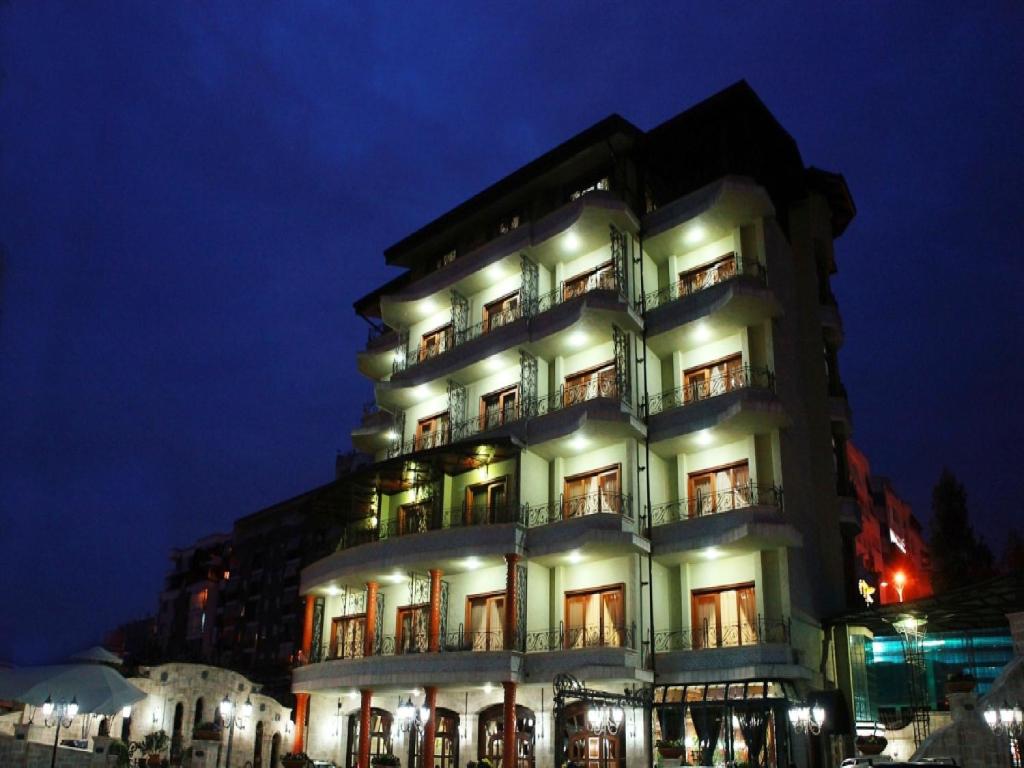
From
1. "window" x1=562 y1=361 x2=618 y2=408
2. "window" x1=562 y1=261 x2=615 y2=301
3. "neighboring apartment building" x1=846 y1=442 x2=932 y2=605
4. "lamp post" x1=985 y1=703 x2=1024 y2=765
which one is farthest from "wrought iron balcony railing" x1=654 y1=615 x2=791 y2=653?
"neighboring apartment building" x1=846 y1=442 x2=932 y2=605

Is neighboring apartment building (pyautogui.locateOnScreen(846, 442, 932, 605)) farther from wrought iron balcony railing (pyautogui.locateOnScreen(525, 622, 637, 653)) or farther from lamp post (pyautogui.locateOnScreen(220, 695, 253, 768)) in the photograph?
lamp post (pyautogui.locateOnScreen(220, 695, 253, 768))

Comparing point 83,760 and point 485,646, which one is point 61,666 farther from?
point 485,646

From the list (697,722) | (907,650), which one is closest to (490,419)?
(697,722)

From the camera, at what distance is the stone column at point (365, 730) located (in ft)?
104

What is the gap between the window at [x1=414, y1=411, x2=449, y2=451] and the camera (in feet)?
123

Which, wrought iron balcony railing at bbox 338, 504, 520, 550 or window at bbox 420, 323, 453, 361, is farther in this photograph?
window at bbox 420, 323, 453, 361

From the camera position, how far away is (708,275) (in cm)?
3275

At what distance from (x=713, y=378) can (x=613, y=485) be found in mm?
4883

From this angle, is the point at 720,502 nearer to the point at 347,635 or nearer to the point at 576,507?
the point at 576,507

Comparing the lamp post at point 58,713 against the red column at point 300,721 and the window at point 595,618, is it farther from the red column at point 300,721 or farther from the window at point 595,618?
the window at point 595,618

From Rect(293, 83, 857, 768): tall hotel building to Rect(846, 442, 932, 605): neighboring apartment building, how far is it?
2511 cm

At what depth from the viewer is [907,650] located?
31.7 m

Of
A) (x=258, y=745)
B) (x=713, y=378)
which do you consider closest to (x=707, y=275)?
(x=713, y=378)

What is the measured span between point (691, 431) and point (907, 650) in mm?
10750
